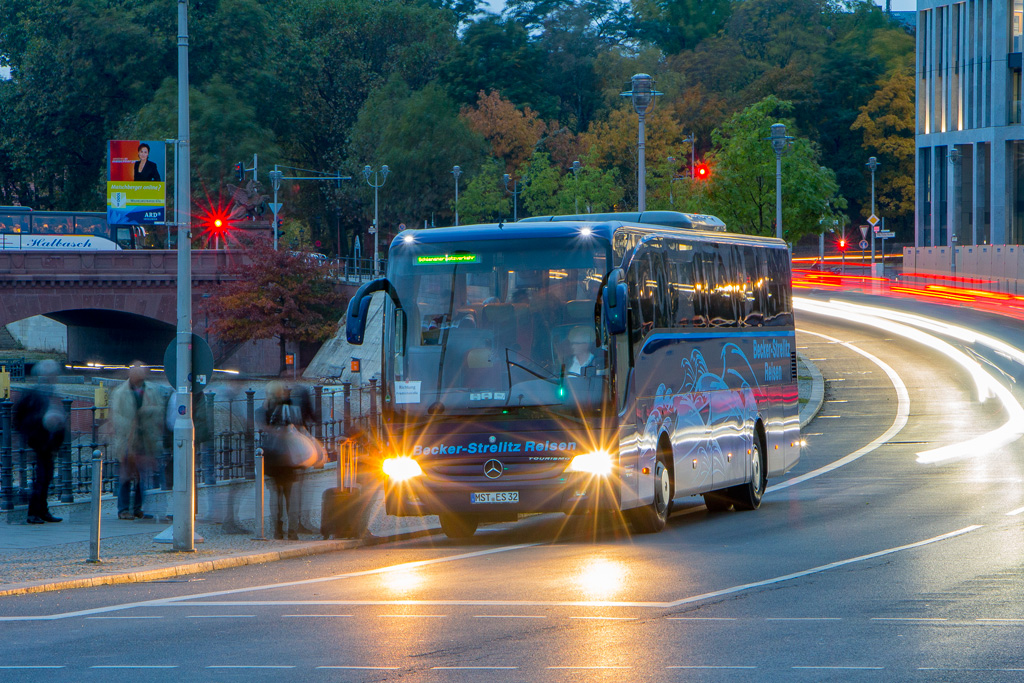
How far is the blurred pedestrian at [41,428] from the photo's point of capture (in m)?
17.1

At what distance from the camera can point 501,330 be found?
599 inches

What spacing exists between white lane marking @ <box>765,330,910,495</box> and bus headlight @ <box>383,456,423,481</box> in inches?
325

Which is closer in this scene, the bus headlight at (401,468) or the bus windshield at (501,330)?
the bus windshield at (501,330)

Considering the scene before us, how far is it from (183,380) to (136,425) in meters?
2.74

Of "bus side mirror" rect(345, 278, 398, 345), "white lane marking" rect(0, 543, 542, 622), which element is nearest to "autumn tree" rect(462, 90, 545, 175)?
"bus side mirror" rect(345, 278, 398, 345)

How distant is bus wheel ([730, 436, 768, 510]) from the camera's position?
63.8 feet

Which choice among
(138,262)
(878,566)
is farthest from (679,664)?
(138,262)

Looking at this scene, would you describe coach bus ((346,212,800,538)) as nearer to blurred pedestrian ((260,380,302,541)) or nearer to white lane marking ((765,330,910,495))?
blurred pedestrian ((260,380,302,541))

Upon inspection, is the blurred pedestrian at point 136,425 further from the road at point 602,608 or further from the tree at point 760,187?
the tree at point 760,187

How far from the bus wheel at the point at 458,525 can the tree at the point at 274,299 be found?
170ft

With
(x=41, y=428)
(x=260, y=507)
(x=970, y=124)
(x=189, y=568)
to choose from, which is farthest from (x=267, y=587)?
(x=970, y=124)

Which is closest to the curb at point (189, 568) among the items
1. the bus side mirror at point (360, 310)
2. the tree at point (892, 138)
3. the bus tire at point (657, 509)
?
the bus side mirror at point (360, 310)

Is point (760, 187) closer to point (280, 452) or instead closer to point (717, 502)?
point (717, 502)

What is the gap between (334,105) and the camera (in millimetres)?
110750
